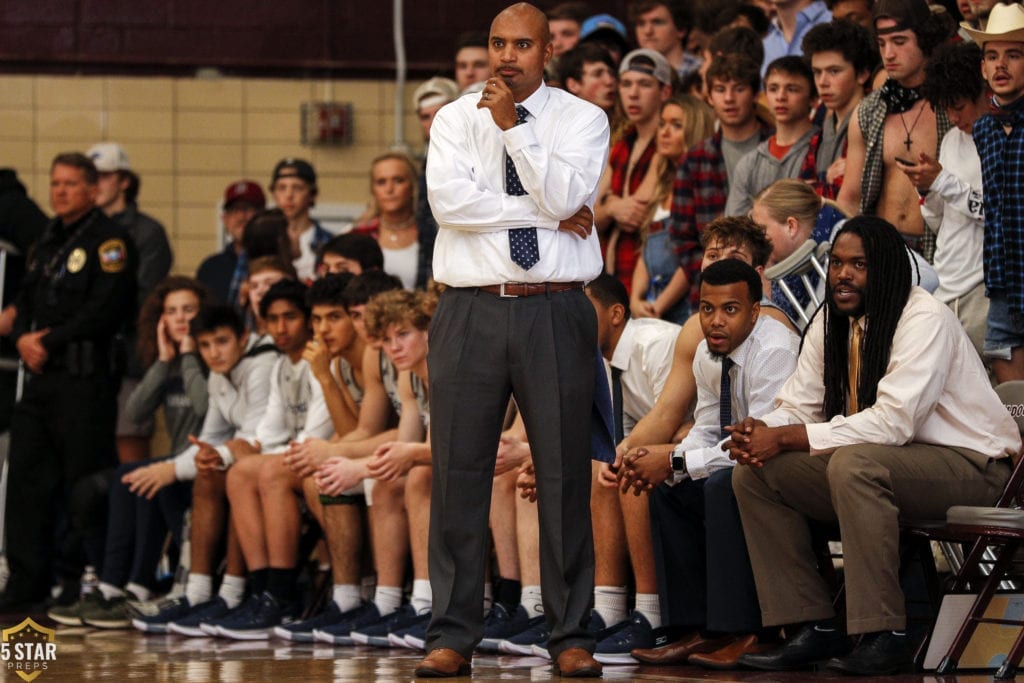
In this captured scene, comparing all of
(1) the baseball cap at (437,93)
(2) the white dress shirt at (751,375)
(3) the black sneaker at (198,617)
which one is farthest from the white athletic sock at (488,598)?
(1) the baseball cap at (437,93)

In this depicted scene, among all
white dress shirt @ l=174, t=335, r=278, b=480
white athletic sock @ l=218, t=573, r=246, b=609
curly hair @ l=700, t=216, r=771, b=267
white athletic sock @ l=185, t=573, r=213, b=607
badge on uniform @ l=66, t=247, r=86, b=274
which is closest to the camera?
curly hair @ l=700, t=216, r=771, b=267

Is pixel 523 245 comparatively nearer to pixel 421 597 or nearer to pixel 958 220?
pixel 958 220

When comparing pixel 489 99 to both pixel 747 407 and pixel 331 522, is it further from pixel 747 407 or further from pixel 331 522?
pixel 331 522

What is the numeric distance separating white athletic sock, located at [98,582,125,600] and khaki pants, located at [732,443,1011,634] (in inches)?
139

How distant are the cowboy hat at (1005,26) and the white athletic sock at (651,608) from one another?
2.09 meters

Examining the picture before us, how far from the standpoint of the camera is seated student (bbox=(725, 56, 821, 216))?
260 inches

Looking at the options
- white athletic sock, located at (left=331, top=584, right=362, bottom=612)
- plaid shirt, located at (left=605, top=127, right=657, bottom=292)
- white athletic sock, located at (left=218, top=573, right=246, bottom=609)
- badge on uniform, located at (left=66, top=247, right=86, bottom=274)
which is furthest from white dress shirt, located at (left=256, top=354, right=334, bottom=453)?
plaid shirt, located at (left=605, top=127, right=657, bottom=292)

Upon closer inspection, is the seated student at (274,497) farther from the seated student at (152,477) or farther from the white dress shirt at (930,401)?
the white dress shirt at (930,401)

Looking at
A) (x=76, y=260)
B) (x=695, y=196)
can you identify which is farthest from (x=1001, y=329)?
(x=76, y=260)

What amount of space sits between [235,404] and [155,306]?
2.83ft

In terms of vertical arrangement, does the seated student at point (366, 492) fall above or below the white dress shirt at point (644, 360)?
below

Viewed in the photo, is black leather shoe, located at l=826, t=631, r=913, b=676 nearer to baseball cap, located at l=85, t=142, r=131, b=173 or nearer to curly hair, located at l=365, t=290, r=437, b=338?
curly hair, located at l=365, t=290, r=437, b=338

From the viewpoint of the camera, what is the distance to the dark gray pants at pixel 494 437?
455 cm

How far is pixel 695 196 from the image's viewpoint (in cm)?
687
